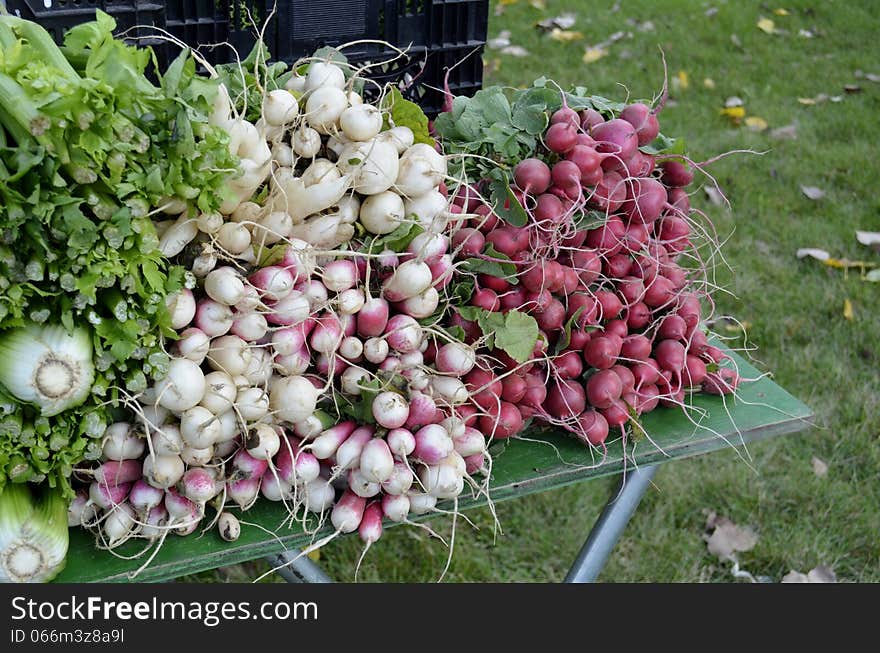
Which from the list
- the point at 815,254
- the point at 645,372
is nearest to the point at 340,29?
the point at 645,372

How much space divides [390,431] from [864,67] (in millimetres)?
4162

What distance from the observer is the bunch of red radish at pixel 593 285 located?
5.32 feet

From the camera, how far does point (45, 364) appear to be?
3.95 feet

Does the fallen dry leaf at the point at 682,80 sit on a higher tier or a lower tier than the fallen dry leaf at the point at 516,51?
lower

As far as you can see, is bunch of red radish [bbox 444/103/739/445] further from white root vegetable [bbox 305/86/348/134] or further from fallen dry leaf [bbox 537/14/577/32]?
fallen dry leaf [bbox 537/14/577/32]

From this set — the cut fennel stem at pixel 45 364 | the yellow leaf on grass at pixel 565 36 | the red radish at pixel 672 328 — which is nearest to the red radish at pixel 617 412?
the red radish at pixel 672 328

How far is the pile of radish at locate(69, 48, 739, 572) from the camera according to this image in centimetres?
137

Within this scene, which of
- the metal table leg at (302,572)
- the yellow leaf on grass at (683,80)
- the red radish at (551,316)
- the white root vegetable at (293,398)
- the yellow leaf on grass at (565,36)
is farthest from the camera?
the yellow leaf on grass at (565,36)

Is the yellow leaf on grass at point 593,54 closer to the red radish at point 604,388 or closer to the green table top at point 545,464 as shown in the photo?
the green table top at point 545,464

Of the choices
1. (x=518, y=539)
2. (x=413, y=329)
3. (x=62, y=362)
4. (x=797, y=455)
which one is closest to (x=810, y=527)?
(x=797, y=455)

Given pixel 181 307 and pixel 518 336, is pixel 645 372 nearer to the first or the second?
pixel 518 336

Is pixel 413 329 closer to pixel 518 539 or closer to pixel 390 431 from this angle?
pixel 390 431

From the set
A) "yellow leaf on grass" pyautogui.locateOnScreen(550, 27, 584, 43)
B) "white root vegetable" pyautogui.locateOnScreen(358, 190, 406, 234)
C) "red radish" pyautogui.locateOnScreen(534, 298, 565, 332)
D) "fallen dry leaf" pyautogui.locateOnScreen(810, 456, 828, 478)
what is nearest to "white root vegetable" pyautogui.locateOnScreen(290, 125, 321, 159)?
"white root vegetable" pyautogui.locateOnScreen(358, 190, 406, 234)

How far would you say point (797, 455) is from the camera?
2.62m
